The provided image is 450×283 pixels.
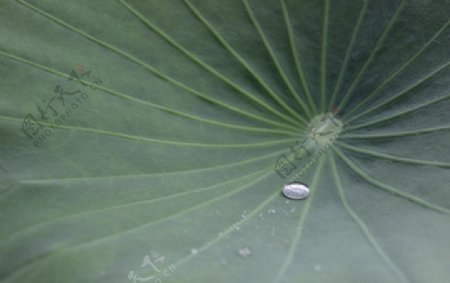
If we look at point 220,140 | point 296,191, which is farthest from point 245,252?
point 220,140

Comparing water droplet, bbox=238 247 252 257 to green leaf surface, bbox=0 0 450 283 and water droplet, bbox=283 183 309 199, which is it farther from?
water droplet, bbox=283 183 309 199

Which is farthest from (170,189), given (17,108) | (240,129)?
(17,108)

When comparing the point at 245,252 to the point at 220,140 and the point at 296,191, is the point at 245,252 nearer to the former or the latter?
the point at 296,191

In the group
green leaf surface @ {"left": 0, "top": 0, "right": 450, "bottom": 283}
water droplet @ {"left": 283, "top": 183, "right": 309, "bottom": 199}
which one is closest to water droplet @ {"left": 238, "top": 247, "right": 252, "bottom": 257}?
green leaf surface @ {"left": 0, "top": 0, "right": 450, "bottom": 283}

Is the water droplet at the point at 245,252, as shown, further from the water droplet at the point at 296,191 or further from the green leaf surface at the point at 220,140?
the water droplet at the point at 296,191

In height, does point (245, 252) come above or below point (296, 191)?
below
